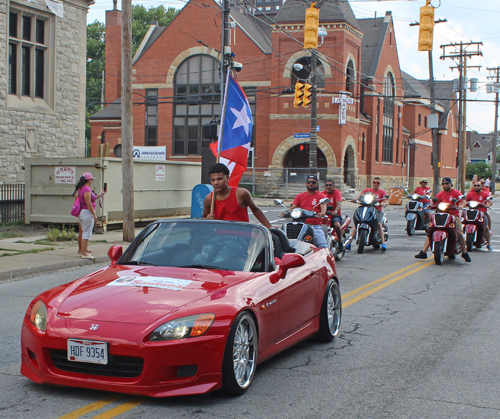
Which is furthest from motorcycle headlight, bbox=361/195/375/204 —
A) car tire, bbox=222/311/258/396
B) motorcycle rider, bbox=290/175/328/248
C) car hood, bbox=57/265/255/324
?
car tire, bbox=222/311/258/396

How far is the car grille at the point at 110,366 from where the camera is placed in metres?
4.41

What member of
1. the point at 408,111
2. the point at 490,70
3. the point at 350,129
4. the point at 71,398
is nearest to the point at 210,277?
the point at 71,398

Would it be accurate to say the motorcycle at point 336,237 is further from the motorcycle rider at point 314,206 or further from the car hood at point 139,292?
the car hood at point 139,292

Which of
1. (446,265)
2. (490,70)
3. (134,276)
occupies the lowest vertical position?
(446,265)

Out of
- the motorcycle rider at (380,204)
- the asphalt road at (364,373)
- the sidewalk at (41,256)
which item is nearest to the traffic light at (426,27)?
the motorcycle rider at (380,204)

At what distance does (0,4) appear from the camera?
20734 millimetres


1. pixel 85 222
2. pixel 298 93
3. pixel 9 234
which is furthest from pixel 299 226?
pixel 298 93

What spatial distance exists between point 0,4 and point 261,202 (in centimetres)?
2153

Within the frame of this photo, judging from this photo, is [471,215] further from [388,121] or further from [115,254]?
[388,121]

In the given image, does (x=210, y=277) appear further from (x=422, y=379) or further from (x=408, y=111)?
(x=408, y=111)

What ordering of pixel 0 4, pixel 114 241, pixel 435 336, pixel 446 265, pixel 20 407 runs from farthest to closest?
pixel 0 4, pixel 114 241, pixel 446 265, pixel 435 336, pixel 20 407

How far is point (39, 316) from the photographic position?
4.80 m

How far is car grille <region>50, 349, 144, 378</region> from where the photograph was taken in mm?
4410

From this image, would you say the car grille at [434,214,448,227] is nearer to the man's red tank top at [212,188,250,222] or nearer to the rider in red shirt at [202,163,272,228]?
the rider in red shirt at [202,163,272,228]
